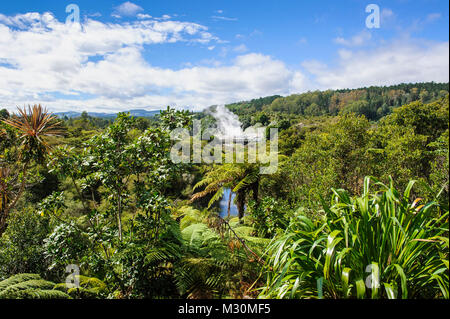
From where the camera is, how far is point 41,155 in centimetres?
324

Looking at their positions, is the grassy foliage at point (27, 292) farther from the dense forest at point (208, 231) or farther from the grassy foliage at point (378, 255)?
the grassy foliage at point (378, 255)

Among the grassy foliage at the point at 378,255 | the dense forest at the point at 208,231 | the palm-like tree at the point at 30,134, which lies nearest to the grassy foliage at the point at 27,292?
the dense forest at the point at 208,231

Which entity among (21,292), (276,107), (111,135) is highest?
(276,107)

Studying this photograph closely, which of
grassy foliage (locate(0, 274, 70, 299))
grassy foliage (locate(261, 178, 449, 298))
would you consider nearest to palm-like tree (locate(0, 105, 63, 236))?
grassy foliage (locate(0, 274, 70, 299))

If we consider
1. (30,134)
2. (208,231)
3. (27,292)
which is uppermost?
(30,134)

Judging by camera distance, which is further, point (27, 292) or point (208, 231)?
point (208, 231)

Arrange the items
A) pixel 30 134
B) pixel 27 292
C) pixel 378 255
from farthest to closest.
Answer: pixel 30 134, pixel 27 292, pixel 378 255

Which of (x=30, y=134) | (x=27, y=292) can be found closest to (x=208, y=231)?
(x=27, y=292)

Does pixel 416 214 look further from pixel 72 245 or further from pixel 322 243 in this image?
pixel 72 245

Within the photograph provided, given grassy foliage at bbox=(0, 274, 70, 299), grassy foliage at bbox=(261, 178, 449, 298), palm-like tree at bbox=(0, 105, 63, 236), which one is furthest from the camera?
palm-like tree at bbox=(0, 105, 63, 236)

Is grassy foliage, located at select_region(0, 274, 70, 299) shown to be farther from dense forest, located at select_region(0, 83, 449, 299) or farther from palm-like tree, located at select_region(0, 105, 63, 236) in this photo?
palm-like tree, located at select_region(0, 105, 63, 236)

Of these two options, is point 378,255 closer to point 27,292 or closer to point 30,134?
point 27,292
